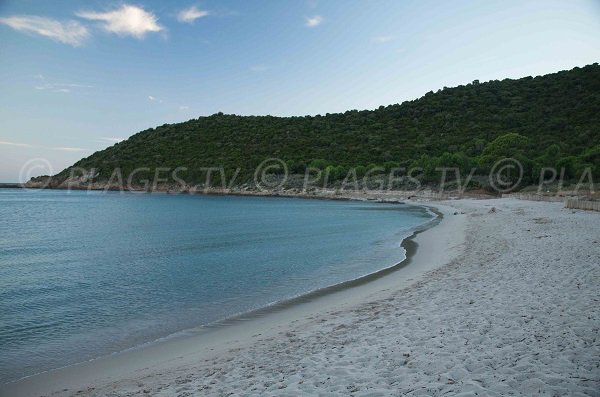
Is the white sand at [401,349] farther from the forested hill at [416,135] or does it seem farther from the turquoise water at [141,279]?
the forested hill at [416,135]

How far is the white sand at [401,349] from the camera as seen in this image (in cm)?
552

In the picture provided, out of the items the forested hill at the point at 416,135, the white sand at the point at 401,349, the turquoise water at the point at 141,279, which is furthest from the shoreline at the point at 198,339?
the forested hill at the point at 416,135

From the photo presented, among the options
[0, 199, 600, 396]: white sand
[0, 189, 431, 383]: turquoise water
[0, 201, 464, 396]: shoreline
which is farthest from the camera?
[0, 189, 431, 383]: turquoise water

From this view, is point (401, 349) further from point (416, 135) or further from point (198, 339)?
point (416, 135)

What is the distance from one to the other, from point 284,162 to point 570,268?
100197mm

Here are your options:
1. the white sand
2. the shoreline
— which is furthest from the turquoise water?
the white sand

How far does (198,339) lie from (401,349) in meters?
4.32

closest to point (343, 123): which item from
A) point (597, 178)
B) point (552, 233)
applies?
point (597, 178)

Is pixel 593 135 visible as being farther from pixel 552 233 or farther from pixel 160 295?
pixel 160 295

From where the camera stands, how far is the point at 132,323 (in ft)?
34.1

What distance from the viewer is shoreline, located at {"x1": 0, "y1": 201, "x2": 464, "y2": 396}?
7023mm

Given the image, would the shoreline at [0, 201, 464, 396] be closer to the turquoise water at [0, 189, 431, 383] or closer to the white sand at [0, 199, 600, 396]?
the white sand at [0, 199, 600, 396]

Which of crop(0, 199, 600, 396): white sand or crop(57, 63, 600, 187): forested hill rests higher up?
crop(57, 63, 600, 187): forested hill

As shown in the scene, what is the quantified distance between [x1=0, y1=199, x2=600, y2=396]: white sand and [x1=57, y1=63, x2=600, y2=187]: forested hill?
60.0 metres
